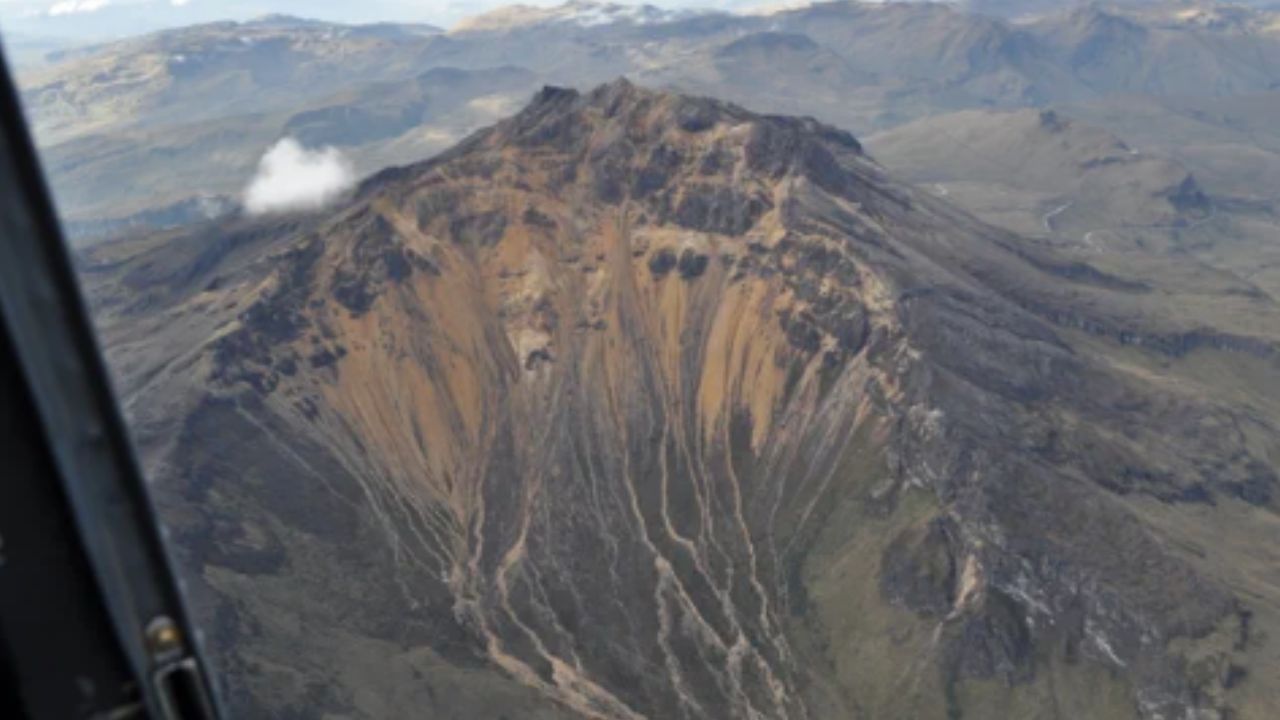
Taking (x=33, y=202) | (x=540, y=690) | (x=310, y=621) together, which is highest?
(x=33, y=202)

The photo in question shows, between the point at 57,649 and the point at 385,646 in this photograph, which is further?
the point at 385,646

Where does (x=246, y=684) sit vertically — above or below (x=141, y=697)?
below

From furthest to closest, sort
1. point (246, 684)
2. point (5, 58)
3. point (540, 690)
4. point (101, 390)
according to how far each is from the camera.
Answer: point (540, 690) → point (246, 684) → point (101, 390) → point (5, 58)

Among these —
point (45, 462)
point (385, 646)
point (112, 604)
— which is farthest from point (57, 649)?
point (385, 646)

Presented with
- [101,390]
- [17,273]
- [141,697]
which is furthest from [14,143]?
[141,697]

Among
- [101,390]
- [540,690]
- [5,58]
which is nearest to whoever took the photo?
[5,58]

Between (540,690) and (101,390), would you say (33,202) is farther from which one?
(540,690)
